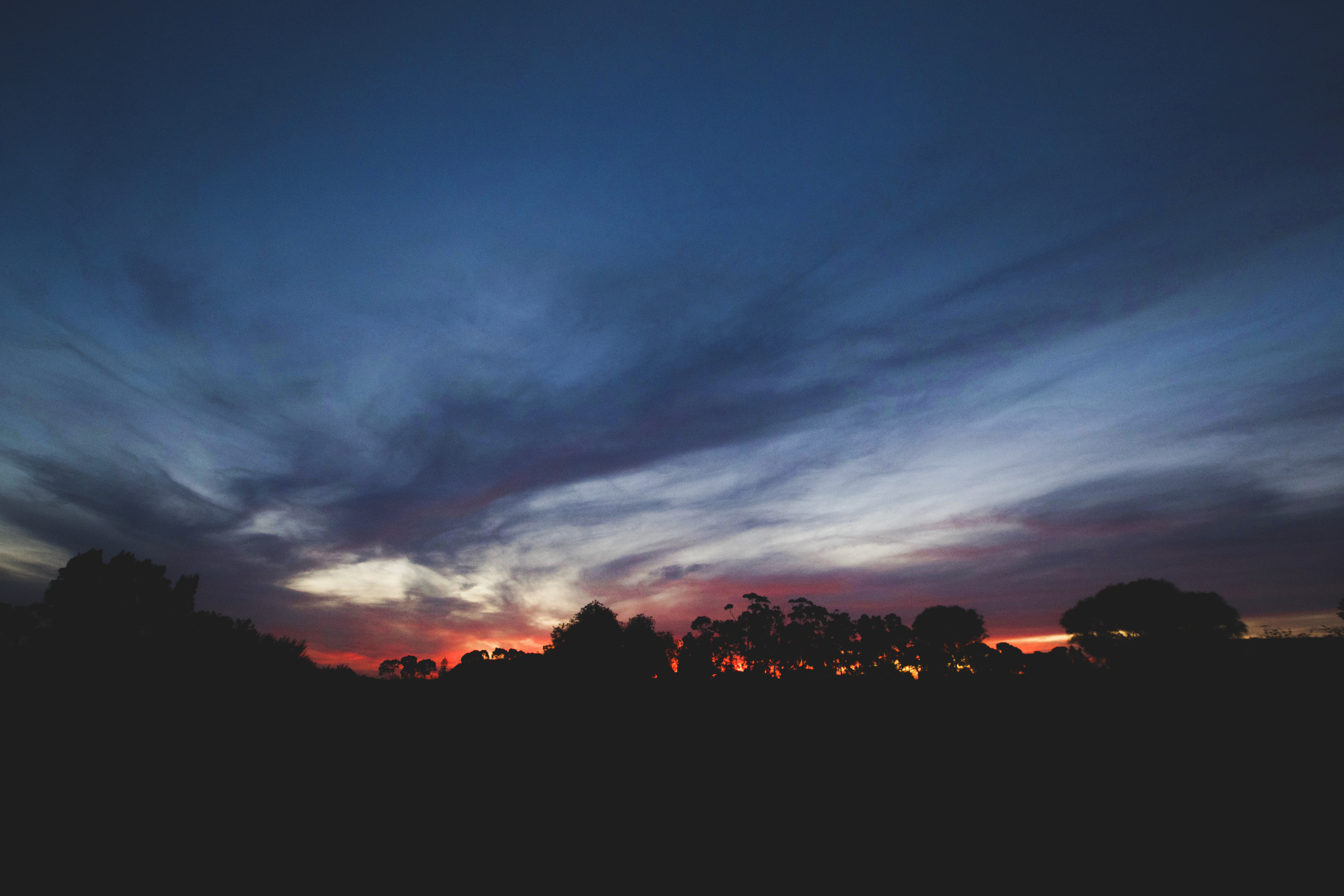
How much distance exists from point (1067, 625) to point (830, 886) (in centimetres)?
7472

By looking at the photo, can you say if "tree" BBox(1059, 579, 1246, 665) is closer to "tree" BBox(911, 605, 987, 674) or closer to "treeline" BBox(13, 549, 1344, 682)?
"treeline" BBox(13, 549, 1344, 682)

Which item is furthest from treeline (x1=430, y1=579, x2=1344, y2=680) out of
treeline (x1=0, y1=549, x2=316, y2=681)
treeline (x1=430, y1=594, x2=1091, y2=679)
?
treeline (x1=0, y1=549, x2=316, y2=681)

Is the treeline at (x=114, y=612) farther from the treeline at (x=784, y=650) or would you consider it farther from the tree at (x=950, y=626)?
the tree at (x=950, y=626)

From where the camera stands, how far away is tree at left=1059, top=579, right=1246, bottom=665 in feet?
175

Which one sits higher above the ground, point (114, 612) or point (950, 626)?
point (114, 612)

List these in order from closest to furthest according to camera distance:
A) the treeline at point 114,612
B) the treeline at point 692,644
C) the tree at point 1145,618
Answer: the treeline at point 692,644
the treeline at point 114,612
the tree at point 1145,618

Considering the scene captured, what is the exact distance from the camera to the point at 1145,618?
5691cm

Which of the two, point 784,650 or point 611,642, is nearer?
point 784,650

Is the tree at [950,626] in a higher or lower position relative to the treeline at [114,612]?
lower

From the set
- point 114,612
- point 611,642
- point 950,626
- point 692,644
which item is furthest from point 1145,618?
point 114,612

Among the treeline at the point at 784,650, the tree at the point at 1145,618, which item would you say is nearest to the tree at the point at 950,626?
the treeline at the point at 784,650

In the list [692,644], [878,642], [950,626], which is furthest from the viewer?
[950,626]

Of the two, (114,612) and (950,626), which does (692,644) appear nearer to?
(950,626)

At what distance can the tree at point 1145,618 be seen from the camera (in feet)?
175
